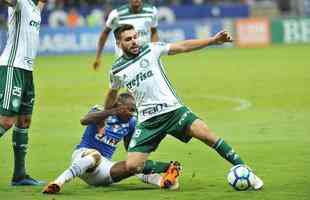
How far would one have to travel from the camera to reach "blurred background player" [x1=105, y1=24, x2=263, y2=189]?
34.2 ft

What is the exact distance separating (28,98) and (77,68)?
1968 cm

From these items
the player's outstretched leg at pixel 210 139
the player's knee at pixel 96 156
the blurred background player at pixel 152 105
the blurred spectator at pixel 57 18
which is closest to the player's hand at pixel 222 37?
the blurred background player at pixel 152 105

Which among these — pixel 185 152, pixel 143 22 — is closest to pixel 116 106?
pixel 185 152

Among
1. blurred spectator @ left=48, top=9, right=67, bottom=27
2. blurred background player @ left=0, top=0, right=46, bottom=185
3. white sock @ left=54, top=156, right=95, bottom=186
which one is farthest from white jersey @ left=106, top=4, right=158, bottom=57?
blurred spectator @ left=48, top=9, right=67, bottom=27

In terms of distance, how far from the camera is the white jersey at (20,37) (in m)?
11.1

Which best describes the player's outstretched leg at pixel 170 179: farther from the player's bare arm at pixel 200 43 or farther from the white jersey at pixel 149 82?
the player's bare arm at pixel 200 43

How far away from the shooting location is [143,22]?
16.2 metres

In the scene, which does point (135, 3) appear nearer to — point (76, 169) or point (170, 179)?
point (170, 179)

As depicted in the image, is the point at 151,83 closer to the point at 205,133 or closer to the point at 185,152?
the point at 205,133

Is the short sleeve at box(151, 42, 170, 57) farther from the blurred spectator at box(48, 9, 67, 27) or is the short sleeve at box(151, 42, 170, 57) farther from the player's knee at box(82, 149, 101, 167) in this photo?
the blurred spectator at box(48, 9, 67, 27)

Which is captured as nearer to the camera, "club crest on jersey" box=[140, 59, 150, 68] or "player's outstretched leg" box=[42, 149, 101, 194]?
"player's outstretched leg" box=[42, 149, 101, 194]

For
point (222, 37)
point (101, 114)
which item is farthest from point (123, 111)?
point (222, 37)

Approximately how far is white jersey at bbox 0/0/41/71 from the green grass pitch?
1.53 m

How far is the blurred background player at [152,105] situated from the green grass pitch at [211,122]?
493 mm
